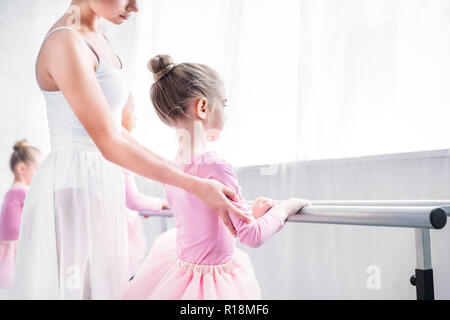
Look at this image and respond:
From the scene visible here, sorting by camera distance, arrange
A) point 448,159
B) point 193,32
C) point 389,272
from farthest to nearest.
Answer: point 193,32
point 389,272
point 448,159

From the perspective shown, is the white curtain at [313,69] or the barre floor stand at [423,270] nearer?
the barre floor stand at [423,270]

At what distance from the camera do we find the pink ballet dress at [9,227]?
1.28 m

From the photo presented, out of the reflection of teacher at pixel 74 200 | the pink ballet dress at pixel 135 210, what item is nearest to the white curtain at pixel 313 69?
the pink ballet dress at pixel 135 210

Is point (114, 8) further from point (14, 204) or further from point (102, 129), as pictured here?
point (14, 204)

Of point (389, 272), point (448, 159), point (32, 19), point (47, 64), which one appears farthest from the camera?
point (32, 19)

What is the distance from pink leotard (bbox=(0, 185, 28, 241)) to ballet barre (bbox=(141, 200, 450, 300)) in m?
0.97

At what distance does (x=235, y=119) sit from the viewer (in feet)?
3.75

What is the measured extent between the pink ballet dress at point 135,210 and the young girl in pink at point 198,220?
11.5 inches

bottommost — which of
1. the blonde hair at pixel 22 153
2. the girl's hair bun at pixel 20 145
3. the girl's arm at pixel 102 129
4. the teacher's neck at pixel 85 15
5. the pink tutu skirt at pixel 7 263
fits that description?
the pink tutu skirt at pixel 7 263

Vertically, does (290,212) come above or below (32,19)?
below

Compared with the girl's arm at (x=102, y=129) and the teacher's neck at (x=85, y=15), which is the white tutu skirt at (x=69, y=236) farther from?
the teacher's neck at (x=85, y=15)

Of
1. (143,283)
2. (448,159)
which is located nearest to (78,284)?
(143,283)

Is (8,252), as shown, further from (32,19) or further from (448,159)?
(448,159)

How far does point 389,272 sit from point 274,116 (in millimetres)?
492
